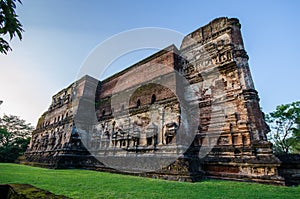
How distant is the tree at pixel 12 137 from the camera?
2248 cm

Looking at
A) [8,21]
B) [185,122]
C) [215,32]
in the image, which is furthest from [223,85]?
[8,21]

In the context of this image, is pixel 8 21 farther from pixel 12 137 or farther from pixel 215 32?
pixel 12 137

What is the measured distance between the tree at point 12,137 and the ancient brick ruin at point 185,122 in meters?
12.4

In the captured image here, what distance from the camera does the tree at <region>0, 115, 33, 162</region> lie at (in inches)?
885

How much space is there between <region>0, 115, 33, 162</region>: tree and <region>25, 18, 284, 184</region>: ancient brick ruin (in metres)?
12.4

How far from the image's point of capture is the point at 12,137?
3003cm

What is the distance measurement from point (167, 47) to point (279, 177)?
9.01m

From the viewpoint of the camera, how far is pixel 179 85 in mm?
10766

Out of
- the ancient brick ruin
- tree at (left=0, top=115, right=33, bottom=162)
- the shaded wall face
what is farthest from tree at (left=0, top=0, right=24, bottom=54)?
tree at (left=0, top=115, right=33, bottom=162)

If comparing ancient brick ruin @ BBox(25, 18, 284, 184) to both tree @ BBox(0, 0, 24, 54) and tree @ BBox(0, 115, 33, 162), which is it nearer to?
tree @ BBox(0, 0, 24, 54)

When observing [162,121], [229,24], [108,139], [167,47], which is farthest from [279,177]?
[108,139]

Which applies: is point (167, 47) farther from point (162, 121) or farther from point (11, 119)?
point (11, 119)

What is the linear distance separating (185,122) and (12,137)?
32612 millimetres

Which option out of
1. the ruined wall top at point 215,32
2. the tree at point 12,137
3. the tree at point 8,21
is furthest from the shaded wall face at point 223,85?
the tree at point 12,137
